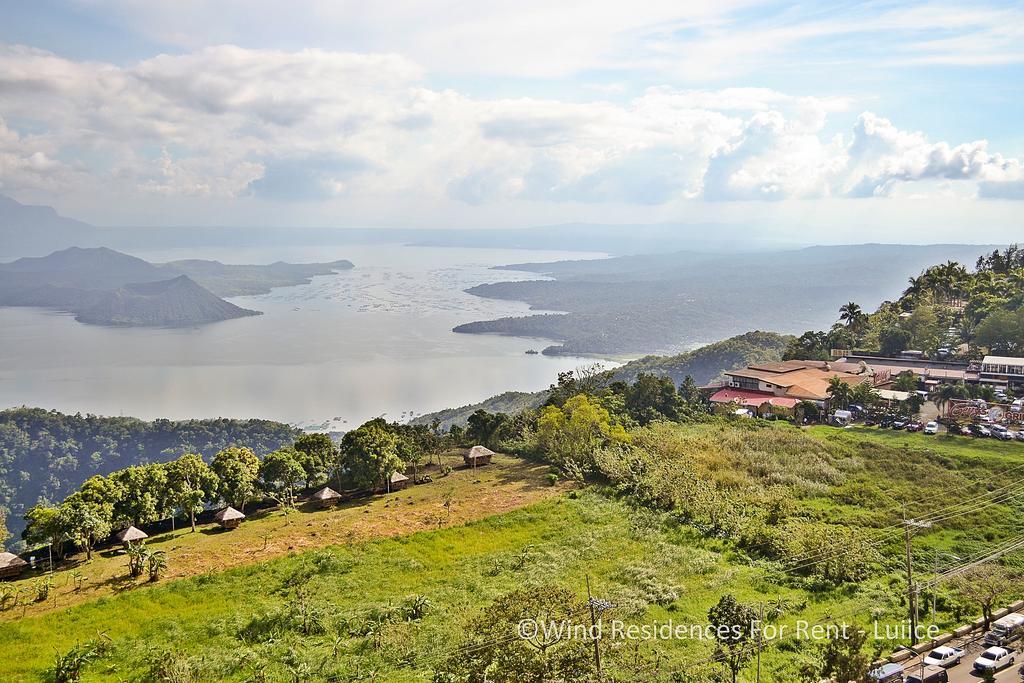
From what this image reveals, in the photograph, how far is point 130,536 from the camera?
19281mm

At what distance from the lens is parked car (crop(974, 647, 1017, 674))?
41.7 feet

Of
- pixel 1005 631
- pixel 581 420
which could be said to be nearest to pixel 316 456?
pixel 581 420

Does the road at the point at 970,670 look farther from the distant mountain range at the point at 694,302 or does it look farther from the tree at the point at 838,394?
the distant mountain range at the point at 694,302

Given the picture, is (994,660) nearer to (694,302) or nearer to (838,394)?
(838,394)

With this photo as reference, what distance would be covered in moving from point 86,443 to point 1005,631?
6466cm

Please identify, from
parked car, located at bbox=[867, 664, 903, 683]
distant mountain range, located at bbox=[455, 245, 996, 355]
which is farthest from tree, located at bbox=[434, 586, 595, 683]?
distant mountain range, located at bbox=[455, 245, 996, 355]

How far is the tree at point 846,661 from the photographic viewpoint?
37.8 ft

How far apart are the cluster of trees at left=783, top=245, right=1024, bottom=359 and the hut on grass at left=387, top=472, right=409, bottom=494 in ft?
90.2

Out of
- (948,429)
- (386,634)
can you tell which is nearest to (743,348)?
(948,429)

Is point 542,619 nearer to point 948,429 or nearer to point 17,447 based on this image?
A: point 948,429

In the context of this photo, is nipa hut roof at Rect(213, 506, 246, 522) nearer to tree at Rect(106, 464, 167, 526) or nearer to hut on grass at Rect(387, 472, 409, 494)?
tree at Rect(106, 464, 167, 526)

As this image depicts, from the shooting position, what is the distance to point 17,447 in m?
57.9

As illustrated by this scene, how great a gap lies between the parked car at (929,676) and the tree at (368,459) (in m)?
16.4

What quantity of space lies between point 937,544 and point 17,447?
65.9m
